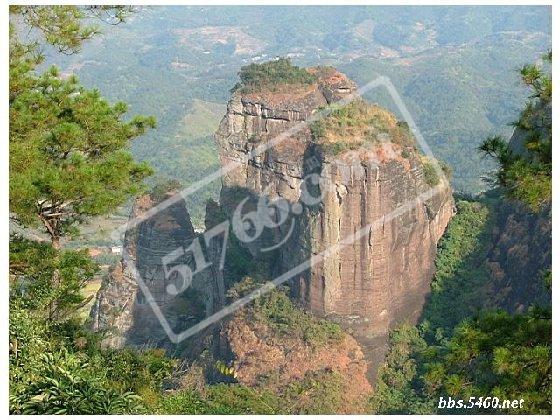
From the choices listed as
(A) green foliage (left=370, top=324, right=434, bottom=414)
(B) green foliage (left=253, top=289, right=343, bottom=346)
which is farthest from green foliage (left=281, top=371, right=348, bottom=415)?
(B) green foliage (left=253, top=289, right=343, bottom=346)

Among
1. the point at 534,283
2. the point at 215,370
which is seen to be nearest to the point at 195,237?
the point at 215,370

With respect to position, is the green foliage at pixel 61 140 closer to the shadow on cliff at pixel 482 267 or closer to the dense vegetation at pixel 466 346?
the dense vegetation at pixel 466 346

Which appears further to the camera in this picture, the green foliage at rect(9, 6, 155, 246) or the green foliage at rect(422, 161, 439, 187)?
Answer: the green foliage at rect(422, 161, 439, 187)

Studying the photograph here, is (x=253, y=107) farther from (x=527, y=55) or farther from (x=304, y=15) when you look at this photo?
(x=304, y=15)

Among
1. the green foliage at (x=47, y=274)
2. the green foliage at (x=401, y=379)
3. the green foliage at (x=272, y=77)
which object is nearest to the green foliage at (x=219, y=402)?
the green foliage at (x=47, y=274)

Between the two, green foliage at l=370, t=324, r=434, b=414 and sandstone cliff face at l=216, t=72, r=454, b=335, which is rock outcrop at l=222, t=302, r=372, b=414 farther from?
sandstone cliff face at l=216, t=72, r=454, b=335
